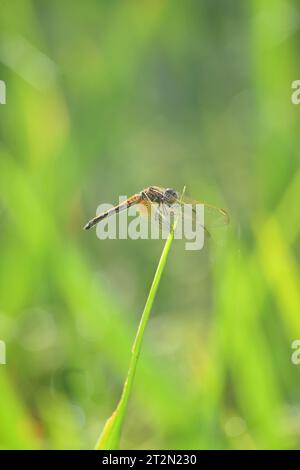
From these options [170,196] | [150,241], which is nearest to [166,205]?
[170,196]

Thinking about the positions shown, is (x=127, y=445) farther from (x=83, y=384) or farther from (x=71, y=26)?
(x=71, y=26)

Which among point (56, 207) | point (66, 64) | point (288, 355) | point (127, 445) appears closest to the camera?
point (127, 445)

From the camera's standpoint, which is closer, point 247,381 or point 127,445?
point 247,381

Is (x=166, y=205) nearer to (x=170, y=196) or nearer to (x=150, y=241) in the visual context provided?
(x=170, y=196)

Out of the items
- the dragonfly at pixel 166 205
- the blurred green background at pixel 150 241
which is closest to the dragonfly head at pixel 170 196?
the dragonfly at pixel 166 205
